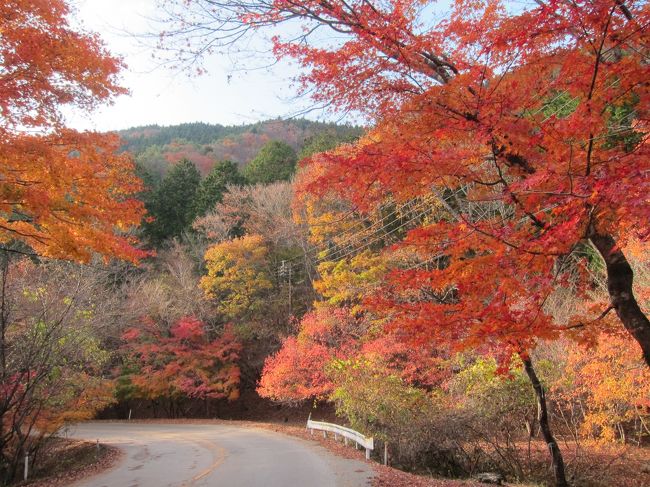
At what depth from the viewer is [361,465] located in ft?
36.0

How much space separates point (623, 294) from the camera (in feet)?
18.4

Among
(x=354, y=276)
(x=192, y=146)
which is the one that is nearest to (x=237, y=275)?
(x=354, y=276)

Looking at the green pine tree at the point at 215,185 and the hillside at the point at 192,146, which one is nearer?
the green pine tree at the point at 215,185

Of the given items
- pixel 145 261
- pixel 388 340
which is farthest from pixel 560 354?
pixel 145 261

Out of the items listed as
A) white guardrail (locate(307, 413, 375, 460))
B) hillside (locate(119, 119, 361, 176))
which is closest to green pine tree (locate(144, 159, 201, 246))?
hillside (locate(119, 119, 361, 176))

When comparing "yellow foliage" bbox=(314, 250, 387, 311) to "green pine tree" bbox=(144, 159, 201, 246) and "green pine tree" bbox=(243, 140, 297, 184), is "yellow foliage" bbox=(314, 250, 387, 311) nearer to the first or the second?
"green pine tree" bbox=(243, 140, 297, 184)

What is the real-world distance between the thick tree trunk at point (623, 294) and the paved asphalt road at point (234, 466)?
5695mm

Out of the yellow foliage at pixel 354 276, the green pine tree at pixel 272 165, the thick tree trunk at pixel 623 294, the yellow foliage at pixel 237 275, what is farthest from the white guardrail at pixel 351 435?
the green pine tree at pixel 272 165

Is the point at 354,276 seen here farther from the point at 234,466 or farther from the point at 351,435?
the point at 234,466

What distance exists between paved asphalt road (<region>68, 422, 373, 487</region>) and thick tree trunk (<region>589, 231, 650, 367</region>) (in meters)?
5.70

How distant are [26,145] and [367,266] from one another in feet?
55.5

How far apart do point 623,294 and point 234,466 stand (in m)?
9.22

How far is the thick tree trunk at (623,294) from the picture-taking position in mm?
5543

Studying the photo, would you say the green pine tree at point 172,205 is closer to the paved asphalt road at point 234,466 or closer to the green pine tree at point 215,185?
the green pine tree at point 215,185
